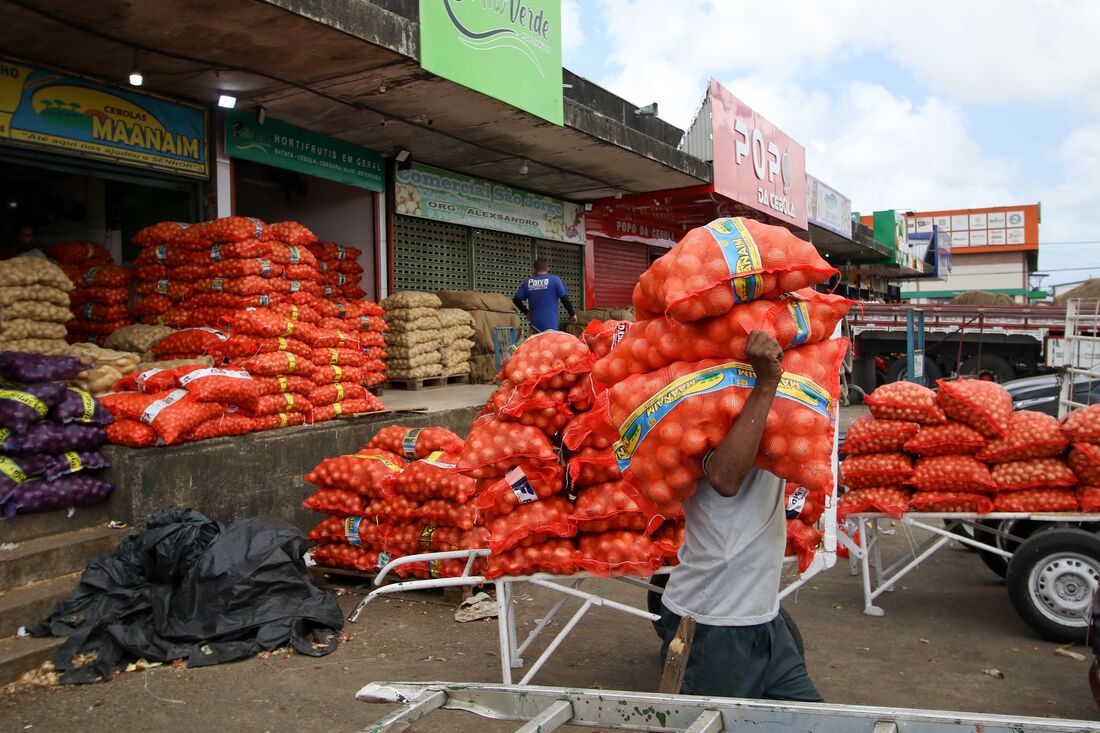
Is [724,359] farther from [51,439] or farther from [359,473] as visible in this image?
[51,439]

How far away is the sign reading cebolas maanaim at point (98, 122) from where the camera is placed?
716 centimetres

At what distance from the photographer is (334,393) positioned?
8.00 m

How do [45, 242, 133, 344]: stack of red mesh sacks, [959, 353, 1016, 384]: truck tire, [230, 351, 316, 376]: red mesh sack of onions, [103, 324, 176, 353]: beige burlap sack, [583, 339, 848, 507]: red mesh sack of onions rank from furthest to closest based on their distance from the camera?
[959, 353, 1016, 384]: truck tire, [45, 242, 133, 344]: stack of red mesh sacks, [103, 324, 176, 353]: beige burlap sack, [230, 351, 316, 376]: red mesh sack of onions, [583, 339, 848, 507]: red mesh sack of onions

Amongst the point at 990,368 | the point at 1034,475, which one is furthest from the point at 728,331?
the point at 990,368

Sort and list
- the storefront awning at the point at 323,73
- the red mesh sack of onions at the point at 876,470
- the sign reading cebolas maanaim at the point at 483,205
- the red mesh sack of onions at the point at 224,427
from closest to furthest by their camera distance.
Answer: the red mesh sack of onions at the point at 876,470 → the red mesh sack of onions at the point at 224,427 → the storefront awning at the point at 323,73 → the sign reading cebolas maanaim at the point at 483,205

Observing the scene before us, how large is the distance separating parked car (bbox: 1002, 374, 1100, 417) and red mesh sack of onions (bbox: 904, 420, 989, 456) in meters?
5.57

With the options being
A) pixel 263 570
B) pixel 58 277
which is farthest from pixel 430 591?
pixel 58 277

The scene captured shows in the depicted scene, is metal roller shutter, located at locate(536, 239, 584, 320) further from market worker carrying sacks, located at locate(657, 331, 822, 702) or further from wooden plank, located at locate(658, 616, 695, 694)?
wooden plank, located at locate(658, 616, 695, 694)

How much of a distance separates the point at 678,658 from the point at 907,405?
378cm

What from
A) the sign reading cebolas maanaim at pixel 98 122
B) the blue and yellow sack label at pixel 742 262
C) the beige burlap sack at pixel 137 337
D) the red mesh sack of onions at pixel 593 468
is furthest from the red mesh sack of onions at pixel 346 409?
the blue and yellow sack label at pixel 742 262

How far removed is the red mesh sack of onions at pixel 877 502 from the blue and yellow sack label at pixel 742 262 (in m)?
3.34

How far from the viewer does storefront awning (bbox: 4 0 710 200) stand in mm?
6680

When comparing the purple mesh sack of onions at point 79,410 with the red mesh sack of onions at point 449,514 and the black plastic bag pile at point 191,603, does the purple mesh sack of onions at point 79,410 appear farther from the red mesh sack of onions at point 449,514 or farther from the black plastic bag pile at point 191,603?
the red mesh sack of onions at point 449,514

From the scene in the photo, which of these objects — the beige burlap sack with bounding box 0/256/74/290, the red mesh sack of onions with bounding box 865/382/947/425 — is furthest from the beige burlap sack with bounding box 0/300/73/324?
the red mesh sack of onions with bounding box 865/382/947/425
